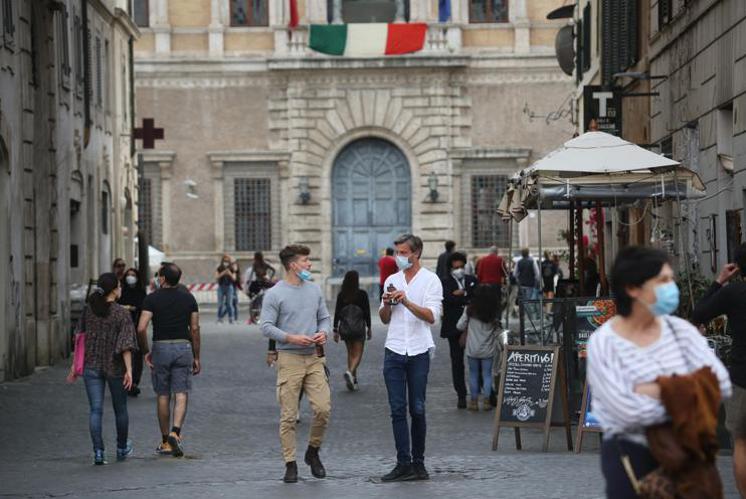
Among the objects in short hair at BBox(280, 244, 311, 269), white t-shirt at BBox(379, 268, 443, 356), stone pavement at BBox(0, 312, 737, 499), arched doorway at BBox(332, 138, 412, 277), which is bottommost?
stone pavement at BBox(0, 312, 737, 499)

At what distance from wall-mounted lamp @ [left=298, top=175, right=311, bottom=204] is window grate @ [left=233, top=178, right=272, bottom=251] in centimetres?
95

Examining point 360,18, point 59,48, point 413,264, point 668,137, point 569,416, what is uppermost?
point 360,18

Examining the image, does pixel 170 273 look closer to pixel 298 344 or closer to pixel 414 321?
pixel 298 344

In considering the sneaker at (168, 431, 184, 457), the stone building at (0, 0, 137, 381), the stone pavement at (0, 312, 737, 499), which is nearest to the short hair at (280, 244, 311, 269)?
the stone pavement at (0, 312, 737, 499)

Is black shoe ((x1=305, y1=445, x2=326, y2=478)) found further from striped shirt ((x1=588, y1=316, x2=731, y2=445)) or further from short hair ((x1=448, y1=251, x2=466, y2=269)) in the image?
short hair ((x1=448, y1=251, x2=466, y2=269))

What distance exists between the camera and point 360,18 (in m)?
49.3

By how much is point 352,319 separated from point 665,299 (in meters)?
14.2

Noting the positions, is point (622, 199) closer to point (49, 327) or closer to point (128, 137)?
point (49, 327)

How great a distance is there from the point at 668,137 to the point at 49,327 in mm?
9286

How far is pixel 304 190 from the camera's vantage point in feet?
160

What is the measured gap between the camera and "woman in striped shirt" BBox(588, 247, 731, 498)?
6691 millimetres

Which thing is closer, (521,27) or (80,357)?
(80,357)

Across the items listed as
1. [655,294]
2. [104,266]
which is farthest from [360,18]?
[655,294]

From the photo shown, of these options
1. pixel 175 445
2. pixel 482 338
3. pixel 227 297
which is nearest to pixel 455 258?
pixel 482 338
